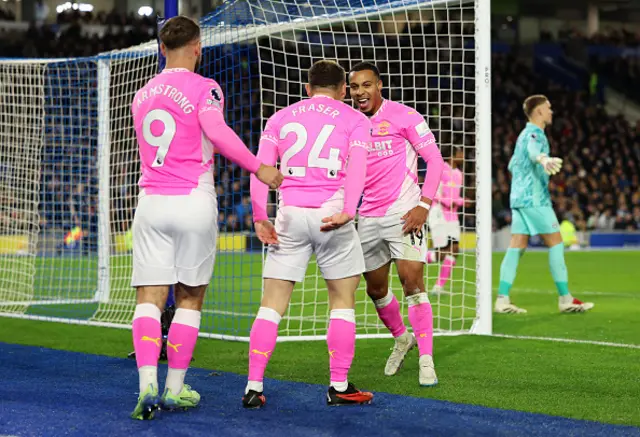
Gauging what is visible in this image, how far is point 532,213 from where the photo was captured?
1023 centimetres

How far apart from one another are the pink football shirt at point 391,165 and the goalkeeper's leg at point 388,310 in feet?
1.28

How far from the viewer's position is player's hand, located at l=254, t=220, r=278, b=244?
200 inches

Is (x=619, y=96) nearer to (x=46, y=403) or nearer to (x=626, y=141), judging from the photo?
(x=626, y=141)

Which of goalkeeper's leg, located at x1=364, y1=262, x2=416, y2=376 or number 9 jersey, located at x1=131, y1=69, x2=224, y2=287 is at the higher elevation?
number 9 jersey, located at x1=131, y1=69, x2=224, y2=287

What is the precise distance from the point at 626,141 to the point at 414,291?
31.7 meters

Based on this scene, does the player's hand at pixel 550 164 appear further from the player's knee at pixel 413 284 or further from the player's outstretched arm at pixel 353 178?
the player's outstretched arm at pixel 353 178

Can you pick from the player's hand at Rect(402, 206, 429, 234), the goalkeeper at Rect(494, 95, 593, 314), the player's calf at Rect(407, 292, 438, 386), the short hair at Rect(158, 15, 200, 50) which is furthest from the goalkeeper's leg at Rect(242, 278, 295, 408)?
the goalkeeper at Rect(494, 95, 593, 314)

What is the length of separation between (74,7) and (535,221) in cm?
2507

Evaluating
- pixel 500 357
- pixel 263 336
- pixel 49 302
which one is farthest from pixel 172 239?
pixel 49 302

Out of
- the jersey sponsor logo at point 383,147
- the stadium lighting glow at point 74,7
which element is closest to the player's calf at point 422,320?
the jersey sponsor logo at point 383,147

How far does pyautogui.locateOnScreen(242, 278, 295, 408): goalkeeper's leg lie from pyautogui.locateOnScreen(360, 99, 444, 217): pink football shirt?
1.24 meters

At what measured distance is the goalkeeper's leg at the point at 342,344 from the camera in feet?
16.9

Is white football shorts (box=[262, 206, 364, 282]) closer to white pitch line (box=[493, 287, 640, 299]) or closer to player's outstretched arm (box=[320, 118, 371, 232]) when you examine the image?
player's outstretched arm (box=[320, 118, 371, 232])

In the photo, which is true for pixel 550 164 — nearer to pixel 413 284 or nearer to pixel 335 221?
pixel 413 284
